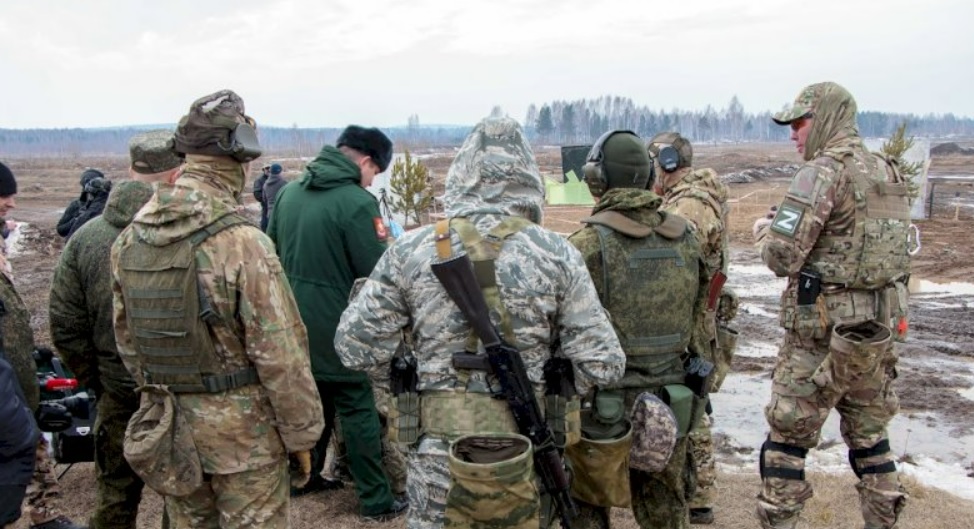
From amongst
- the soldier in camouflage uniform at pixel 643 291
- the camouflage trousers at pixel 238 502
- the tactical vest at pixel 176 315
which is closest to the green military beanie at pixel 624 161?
the soldier in camouflage uniform at pixel 643 291

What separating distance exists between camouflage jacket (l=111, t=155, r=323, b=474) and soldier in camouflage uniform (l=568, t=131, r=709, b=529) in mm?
1311

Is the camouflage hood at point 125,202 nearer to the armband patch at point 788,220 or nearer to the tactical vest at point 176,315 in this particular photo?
the tactical vest at point 176,315

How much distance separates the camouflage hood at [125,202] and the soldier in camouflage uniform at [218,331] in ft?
3.11

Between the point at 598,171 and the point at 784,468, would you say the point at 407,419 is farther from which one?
the point at 784,468

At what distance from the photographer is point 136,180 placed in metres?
3.93

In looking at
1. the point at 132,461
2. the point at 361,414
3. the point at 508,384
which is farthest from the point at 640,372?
the point at 132,461

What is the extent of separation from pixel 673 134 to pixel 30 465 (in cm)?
405

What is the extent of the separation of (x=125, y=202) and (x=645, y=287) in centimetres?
271

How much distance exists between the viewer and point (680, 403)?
3.59m

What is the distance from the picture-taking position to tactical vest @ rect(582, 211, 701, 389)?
3.51 m

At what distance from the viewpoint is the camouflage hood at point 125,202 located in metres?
3.96

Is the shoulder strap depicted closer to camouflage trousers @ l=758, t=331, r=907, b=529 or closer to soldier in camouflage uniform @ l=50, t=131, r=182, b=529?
camouflage trousers @ l=758, t=331, r=907, b=529

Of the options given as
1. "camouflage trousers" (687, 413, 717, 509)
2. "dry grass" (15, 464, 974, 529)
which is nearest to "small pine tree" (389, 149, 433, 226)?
"dry grass" (15, 464, 974, 529)

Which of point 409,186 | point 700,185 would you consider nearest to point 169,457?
point 700,185
